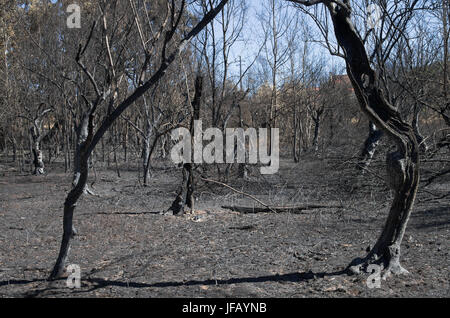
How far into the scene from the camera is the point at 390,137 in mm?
4242

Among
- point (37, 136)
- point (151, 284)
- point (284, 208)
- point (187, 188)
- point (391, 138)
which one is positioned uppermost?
point (37, 136)

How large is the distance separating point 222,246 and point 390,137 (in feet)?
9.18

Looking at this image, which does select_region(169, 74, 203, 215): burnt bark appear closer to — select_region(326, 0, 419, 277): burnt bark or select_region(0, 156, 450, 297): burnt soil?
select_region(0, 156, 450, 297): burnt soil

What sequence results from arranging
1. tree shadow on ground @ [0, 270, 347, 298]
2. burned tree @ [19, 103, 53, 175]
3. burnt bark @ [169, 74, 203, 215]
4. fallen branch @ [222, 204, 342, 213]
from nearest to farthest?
tree shadow on ground @ [0, 270, 347, 298], burnt bark @ [169, 74, 203, 215], fallen branch @ [222, 204, 342, 213], burned tree @ [19, 103, 53, 175]

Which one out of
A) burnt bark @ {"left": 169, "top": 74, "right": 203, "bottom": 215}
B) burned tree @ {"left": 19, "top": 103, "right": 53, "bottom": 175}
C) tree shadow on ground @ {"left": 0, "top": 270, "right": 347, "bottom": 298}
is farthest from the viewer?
burned tree @ {"left": 19, "top": 103, "right": 53, "bottom": 175}

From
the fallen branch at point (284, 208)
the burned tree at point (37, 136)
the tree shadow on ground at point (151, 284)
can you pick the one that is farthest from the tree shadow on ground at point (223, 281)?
the burned tree at point (37, 136)

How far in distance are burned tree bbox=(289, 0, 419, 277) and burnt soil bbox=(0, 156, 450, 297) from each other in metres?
0.31

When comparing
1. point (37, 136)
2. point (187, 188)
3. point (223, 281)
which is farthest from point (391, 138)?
point (37, 136)

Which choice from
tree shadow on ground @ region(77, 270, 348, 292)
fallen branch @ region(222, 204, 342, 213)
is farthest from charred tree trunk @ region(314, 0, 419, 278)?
fallen branch @ region(222, 204, 342, 213)

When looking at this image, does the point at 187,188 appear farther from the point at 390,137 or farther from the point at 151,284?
the point at 390,137

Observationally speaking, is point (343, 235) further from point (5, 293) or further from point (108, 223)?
point (5, 293)

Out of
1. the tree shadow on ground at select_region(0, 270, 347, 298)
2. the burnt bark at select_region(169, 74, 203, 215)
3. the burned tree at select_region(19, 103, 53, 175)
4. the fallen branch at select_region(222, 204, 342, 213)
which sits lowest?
the tree shadow on ground at select_region(0, 270, 347, 298)

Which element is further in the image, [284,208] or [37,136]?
[37,136]

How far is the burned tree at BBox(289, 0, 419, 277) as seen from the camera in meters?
4.12
